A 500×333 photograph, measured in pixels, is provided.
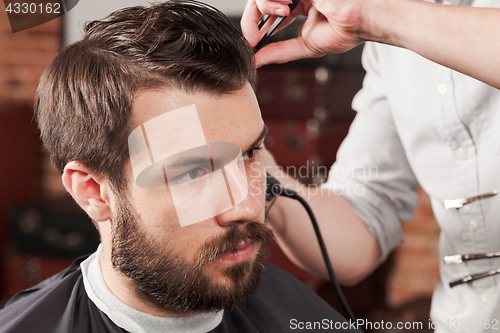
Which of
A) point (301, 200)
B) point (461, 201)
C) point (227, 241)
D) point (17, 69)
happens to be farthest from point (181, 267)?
point (17, 69)

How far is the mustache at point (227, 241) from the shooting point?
2.72ft

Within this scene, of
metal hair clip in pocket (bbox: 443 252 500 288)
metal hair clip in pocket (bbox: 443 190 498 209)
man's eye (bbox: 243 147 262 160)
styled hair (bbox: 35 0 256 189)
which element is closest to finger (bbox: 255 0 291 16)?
styled hair (bbox: 35 0 256 189)

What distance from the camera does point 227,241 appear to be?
838mm

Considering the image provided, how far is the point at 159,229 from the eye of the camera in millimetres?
860

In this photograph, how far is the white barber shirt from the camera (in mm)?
1024

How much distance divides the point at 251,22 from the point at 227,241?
42 centimetres

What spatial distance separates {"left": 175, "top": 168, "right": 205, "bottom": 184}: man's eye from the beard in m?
0.12

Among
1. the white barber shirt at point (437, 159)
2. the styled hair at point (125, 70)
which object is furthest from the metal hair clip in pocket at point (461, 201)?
the styled hair at point (125, 70)

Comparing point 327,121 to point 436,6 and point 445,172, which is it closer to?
point 445,172

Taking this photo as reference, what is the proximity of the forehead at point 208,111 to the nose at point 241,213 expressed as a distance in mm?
110

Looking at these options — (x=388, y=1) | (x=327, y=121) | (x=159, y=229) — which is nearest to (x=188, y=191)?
(x=159, y=229)

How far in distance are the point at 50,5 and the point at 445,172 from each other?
3.19 ft

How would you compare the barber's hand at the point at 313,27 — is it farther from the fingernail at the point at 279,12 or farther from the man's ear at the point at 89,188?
the man's ear at the point at 89,188

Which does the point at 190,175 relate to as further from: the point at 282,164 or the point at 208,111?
the point at 282,164
